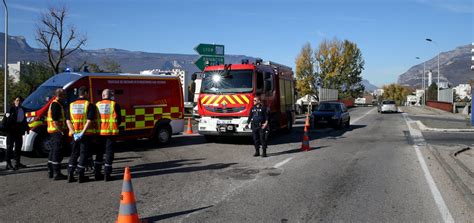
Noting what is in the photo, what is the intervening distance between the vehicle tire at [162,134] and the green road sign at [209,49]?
8352 mm

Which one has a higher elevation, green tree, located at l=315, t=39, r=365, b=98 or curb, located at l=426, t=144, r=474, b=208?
green tree, located at l=315, t=39, r=365, b=98

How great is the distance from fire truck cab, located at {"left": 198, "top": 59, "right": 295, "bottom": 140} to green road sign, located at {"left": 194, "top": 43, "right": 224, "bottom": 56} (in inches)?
280

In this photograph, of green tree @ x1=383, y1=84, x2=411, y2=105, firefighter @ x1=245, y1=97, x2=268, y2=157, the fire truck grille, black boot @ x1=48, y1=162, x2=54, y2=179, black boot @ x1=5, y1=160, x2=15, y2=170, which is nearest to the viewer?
black boot @ x1=48, y1=162, x2=54, y2=179

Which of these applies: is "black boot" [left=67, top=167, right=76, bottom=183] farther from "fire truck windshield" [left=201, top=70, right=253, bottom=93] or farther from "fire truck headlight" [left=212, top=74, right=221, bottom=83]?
"fire truck headlight" [left=212, top=74, right=221, bottom=83]

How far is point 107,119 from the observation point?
7.84m

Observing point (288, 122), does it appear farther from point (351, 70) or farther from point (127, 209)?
point (351, 70)

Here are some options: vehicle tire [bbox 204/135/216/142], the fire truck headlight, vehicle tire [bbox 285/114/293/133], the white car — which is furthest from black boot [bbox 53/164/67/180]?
the white car

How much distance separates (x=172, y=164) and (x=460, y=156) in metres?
7.69

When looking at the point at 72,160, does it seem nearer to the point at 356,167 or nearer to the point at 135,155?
the point at 135,155

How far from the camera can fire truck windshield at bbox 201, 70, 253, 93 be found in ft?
45.3

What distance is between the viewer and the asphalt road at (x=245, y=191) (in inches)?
225

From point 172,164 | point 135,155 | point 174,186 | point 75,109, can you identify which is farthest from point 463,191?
point 135,155

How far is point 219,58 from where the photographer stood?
22.3m

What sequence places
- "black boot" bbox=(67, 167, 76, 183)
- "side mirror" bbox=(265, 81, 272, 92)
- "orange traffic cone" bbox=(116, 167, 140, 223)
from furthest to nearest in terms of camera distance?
"side mirror" bbox=(265, 81, 272, 92), "black boot" bbox=(67, 167, 76, 183), "orange traffic cone" bbox=(116, 167, 140, 223)
